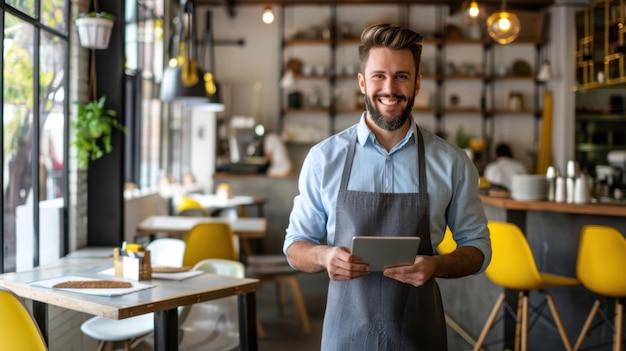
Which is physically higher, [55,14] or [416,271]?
[55,14]

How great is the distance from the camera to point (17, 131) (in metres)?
4.43

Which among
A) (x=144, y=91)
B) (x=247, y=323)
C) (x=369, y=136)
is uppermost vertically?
(x=144, y=91)

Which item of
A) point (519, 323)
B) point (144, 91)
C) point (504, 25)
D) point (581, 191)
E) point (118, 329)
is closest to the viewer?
point (118, 329)

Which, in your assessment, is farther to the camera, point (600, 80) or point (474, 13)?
point (600, 80)

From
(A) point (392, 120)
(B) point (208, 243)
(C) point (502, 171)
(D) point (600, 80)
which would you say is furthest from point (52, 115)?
(C) point (502, 171)

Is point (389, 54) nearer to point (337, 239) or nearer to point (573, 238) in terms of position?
point (337, 239)

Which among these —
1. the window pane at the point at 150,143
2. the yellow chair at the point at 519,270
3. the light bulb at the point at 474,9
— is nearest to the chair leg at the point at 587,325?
the yellow chair at the point at 519,270

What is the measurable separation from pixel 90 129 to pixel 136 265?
1.94 metres

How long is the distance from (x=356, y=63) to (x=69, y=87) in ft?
23.1

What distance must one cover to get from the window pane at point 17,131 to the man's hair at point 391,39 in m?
2.65

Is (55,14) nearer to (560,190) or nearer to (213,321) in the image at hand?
(213,321)

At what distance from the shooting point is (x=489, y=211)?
5.59 meters

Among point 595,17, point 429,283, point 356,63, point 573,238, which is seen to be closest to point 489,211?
point 573,238

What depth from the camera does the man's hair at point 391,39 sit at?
2.26m
